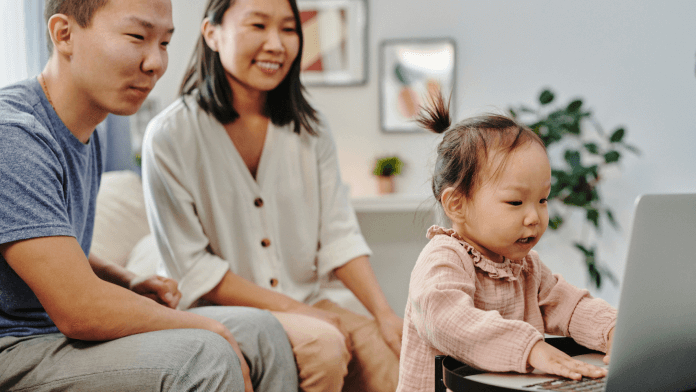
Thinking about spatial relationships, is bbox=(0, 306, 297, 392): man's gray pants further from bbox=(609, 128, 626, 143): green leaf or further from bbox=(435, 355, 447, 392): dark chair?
bbox=(609, 128, 626, 143): green leaf

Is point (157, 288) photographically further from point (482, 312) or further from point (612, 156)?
point (612, 156)

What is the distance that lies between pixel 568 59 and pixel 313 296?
1.97m

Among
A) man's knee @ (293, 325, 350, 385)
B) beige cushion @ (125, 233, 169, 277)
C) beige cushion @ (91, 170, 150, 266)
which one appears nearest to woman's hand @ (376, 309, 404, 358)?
man's knee @ (293, 325, 350, 385)

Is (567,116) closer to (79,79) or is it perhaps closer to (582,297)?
(582,297)

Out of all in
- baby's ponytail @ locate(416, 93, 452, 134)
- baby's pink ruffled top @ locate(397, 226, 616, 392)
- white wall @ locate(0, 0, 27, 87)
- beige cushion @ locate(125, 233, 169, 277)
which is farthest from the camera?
white wall @ locate(0, 0, 27, 87)

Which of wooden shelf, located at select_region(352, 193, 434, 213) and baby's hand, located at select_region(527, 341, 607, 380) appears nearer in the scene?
baby's hand, located at select_region(527, 341, 607, 380)

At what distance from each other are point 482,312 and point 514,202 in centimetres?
17

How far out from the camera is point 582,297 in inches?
33.4

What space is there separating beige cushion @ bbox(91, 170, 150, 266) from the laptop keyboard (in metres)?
1.58

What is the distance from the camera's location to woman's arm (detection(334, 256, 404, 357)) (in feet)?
4.17

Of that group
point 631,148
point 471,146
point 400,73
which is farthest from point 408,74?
point 471,146

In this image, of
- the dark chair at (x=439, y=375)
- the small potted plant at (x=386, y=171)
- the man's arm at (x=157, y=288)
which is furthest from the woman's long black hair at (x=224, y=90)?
the small potted plant at (x=386, y=171)

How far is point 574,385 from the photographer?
1.95 ft

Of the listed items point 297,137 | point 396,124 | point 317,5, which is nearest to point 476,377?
point 297,137
